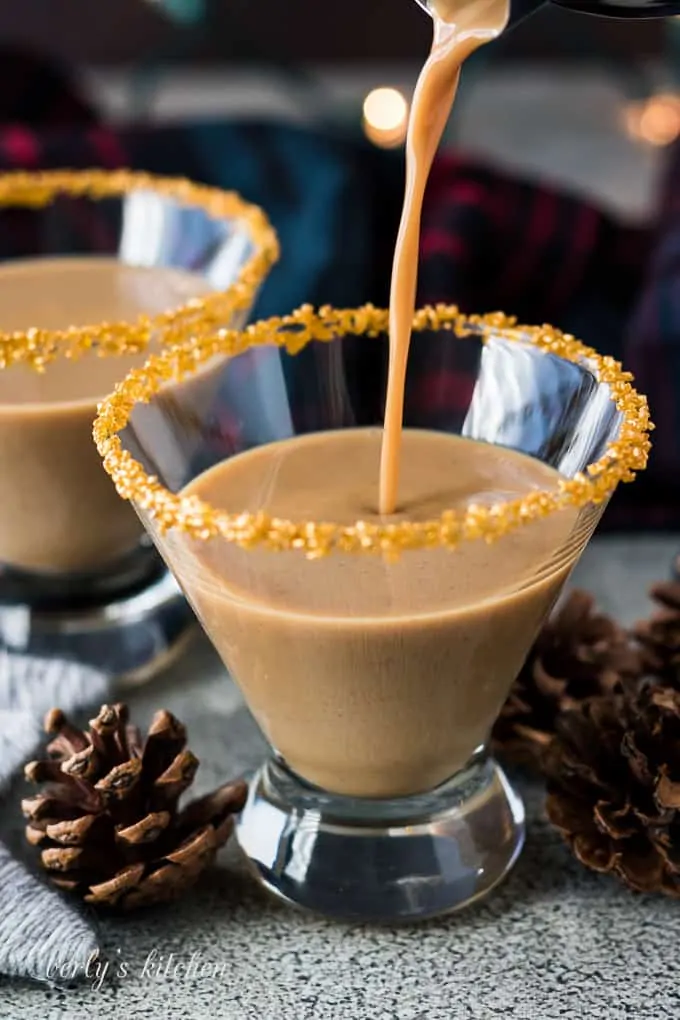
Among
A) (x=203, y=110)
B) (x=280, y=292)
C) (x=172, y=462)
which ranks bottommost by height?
(x=203, y=110)

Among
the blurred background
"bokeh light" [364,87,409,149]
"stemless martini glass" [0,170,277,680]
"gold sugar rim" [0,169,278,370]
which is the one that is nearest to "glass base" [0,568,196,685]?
"stemless martini glass" [0,170,277,680]

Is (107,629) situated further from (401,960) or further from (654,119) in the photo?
(654,119)

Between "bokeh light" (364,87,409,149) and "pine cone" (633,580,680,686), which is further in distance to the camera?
"bokeh light" (364,87,409,149)

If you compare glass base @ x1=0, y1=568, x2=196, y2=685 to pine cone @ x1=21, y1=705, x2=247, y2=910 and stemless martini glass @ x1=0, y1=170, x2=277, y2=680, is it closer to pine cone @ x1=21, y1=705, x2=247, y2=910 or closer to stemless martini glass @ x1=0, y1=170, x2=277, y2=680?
stemless martini glass @ x1=0, y1=170, x2=277, y2=680

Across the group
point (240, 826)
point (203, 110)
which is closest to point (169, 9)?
point (203, 110)

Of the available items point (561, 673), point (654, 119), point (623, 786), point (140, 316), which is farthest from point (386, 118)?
point (623, 786)

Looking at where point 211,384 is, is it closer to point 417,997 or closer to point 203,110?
point 417,997

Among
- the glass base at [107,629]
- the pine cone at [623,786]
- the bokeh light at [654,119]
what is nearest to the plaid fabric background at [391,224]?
the glass base at [107,629]
